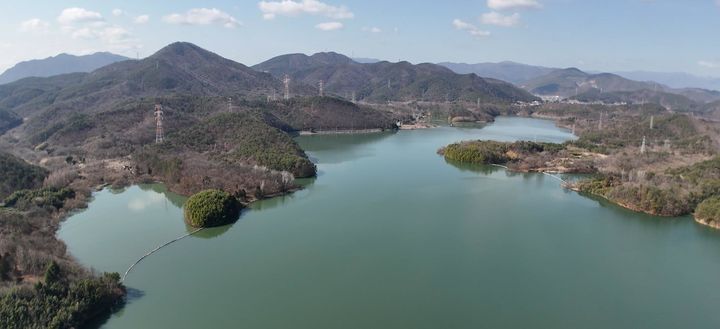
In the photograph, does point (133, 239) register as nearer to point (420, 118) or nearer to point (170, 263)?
point (170, 263)

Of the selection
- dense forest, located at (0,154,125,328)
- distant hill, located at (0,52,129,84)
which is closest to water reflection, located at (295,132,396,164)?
dense forest, located at (0,154,125,328)

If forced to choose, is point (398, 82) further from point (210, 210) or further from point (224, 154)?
point (210, 210)

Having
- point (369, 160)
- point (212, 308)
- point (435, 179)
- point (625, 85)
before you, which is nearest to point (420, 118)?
point (369, 160)

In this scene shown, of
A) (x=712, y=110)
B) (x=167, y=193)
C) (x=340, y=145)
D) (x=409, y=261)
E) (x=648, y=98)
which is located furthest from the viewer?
(x=648, y=98)

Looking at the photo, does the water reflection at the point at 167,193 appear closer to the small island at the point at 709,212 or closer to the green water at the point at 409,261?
the green water at the point at 409,261

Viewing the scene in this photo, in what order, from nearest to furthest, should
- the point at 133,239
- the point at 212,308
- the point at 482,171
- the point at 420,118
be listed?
the point at 212,308, the point at 133,239, the point at 482,171, the point at 420,118

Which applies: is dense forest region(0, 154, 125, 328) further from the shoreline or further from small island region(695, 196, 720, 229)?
the shoreline

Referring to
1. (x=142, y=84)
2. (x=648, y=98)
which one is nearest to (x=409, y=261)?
(x=142, y=84)
